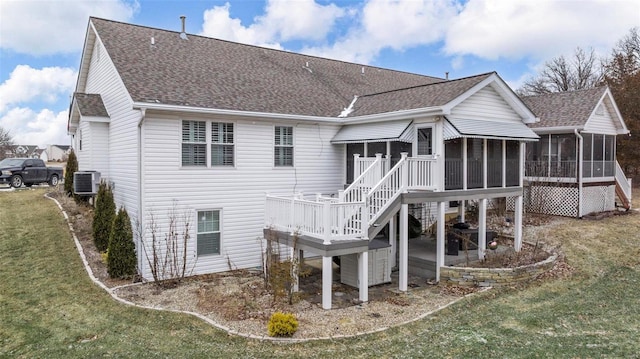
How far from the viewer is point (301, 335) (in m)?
7.92

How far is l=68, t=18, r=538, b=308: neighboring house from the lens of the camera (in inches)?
445

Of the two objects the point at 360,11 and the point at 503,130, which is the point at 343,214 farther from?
the point at 360,11

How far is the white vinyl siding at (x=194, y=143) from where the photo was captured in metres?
12.0

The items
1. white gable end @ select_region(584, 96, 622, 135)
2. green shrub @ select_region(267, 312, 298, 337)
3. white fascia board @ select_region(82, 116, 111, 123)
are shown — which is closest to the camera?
green shrub @ select_region(267, 312, 298, 337)

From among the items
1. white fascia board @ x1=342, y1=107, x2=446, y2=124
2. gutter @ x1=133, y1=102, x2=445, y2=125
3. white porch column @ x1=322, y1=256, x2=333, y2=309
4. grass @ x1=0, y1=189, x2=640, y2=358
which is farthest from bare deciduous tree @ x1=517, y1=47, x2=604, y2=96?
white porch column @ x1=322, y1=256, x2=333, y2=309

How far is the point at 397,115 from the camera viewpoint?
495 inches

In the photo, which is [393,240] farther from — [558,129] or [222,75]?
[558,129]

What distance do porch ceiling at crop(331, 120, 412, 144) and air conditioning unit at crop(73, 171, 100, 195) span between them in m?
7.77

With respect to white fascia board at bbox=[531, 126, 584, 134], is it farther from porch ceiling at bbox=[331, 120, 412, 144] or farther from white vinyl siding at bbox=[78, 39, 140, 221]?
white vinyl siding at bbox=[78, 39, 140, 221]

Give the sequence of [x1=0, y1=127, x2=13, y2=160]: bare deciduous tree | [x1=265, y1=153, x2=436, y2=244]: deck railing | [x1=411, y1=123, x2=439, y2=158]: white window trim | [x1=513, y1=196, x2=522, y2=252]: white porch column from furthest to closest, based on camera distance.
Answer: [x1=0, y1=127, x2=13, y2=160]: bare deciduous tree → [x1=513, y1=196, x2=522, y2=252]: white porch column → [x1=411, y1=123, x2=439, y2=158]: white window trim → [x1=265, y1=153, x2=436, y2=244]: deck railing

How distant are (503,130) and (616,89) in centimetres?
2335

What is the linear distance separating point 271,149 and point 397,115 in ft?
13.0

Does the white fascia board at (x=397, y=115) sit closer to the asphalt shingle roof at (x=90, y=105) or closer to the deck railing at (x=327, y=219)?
the deck railing at (x=327, y=219)

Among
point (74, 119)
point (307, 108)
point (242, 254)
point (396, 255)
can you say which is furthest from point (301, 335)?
point (74, 119)
